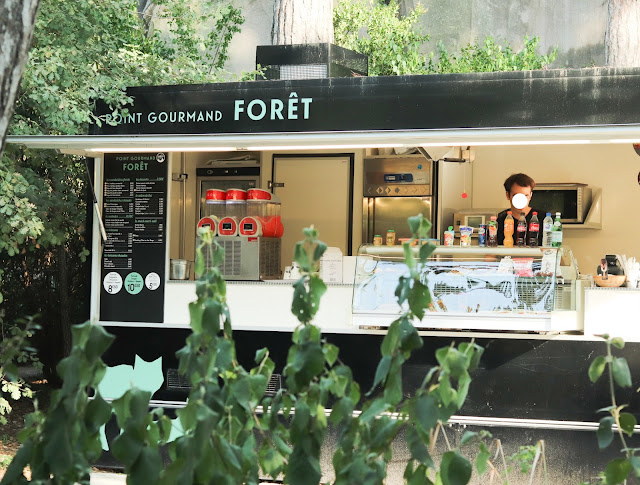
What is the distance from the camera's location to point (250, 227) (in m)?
6.80

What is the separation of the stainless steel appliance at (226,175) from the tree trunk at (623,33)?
7643 millimetres

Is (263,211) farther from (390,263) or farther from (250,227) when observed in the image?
(390,263)

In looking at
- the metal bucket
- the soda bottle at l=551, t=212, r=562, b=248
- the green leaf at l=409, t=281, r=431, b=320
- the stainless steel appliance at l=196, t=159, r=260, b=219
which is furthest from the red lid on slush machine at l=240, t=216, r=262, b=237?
the green leaf at l=409, t=281, r=431, b=320

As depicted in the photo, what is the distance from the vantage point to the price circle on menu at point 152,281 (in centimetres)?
682

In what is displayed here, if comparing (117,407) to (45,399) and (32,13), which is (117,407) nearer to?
(32,13)

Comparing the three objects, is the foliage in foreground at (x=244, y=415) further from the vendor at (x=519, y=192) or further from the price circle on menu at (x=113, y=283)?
the vendor at (x=519, y=192)

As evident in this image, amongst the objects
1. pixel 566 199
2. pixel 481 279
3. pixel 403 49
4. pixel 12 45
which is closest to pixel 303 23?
pixel 566 199

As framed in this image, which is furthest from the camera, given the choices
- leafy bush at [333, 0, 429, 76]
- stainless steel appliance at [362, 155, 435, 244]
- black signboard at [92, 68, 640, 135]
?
leafy bush at [333, 0, 429, 76]

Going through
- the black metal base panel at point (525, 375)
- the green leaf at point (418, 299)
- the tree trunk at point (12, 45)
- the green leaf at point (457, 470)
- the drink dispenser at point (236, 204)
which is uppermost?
the tree trunk at point (12, 45)

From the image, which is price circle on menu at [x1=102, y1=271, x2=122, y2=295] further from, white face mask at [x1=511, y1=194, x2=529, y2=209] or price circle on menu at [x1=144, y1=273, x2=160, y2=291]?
Result: white face mask at [x1=511, y1=194, x2=529, y2=209]

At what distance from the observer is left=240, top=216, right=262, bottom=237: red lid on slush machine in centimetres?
679

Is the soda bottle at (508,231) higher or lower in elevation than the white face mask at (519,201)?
lower

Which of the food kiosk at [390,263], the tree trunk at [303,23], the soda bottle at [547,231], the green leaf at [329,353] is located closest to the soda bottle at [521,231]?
the soda bottle at [547,231]

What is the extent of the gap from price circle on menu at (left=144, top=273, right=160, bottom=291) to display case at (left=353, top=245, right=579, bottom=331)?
157cm
